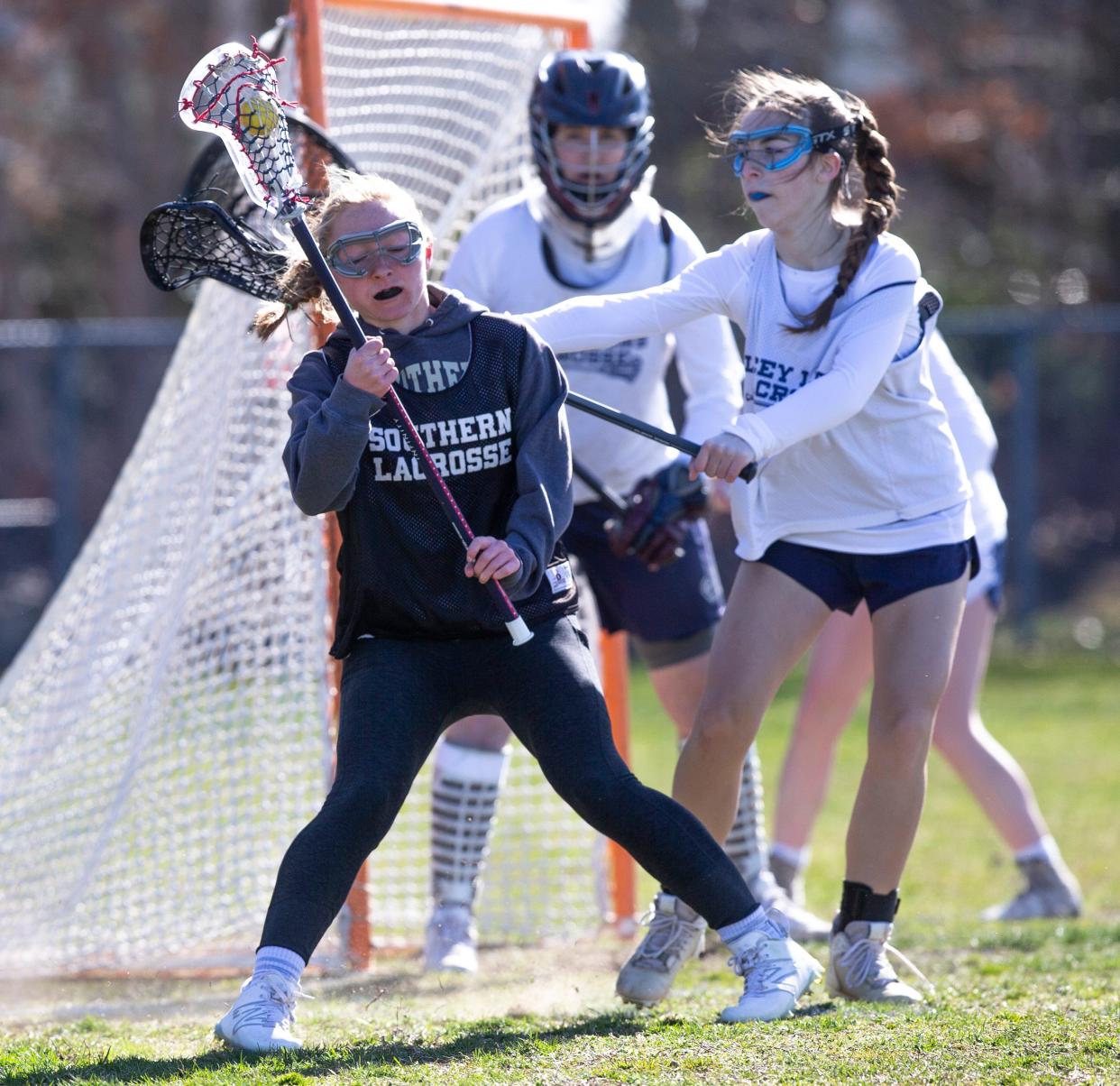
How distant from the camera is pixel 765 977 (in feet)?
12.2

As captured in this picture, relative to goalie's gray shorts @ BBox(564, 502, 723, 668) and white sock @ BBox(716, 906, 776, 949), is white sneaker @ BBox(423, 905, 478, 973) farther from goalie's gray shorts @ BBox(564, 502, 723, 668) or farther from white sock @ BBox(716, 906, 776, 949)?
white sock @ BBox(716, 906, 776, 949)

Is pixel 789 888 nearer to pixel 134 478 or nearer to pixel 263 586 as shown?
pixel 263 586

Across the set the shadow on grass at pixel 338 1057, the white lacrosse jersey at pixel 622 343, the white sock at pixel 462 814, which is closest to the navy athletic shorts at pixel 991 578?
the white lacrosse jersey at pixel 622 343

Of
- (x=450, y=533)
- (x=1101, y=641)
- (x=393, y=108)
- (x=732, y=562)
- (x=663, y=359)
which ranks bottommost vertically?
(x=1101, y=641)

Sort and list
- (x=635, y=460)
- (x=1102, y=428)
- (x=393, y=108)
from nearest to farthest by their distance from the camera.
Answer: (x=635, y=460)
(x=393, y=108)
(x=1102, y=428)

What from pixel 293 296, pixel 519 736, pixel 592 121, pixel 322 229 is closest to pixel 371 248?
pixel 322 229

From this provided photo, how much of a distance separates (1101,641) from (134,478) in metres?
9.32

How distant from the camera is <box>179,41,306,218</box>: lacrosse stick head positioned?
12.5ft

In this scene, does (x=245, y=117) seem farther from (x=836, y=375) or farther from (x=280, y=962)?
(x=280, y=962)

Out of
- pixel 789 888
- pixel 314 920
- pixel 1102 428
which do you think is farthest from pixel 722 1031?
pixel 1102 428

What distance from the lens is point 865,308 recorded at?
3918 millimetres

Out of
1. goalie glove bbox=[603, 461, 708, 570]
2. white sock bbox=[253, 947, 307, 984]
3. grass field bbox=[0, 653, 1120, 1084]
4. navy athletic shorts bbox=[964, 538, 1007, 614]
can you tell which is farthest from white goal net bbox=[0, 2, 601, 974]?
navy athletic shorts bbox=[964, 538, 1007, 614]

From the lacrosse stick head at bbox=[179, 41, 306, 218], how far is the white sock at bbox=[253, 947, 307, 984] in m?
1.60

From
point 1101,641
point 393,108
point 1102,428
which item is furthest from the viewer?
point 1102,428
